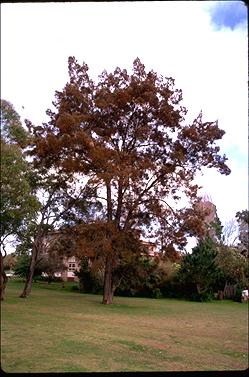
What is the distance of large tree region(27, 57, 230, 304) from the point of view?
7.45 meters

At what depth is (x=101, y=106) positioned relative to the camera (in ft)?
31.4

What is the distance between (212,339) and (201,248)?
39.9 ft

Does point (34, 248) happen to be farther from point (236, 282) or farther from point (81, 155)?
point (236, 282)

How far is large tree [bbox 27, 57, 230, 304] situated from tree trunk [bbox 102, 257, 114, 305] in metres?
0.03

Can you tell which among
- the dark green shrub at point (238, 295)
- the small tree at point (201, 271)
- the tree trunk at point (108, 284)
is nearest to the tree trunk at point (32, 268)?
the tree trunk at point (108, 284)

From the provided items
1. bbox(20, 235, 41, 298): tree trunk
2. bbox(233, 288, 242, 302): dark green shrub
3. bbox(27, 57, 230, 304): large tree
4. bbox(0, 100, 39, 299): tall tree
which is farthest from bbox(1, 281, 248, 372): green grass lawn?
bbox(233, 288, 242, 302): dark green shrub

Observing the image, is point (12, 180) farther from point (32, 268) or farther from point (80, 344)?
point (80, 344)

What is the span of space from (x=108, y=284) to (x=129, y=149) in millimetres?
4852

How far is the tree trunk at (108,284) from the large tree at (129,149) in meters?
0.03

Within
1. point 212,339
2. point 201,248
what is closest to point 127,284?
point 201,248

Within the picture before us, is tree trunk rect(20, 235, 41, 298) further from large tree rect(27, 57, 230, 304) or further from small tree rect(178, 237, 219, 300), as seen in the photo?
small tree rect(178, 237, 219, 300)

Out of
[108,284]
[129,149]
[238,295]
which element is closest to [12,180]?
[129,149]

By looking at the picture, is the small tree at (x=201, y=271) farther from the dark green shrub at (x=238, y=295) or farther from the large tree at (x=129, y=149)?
the large tree at (x=129, y=149)

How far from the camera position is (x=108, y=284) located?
41.6 feet
